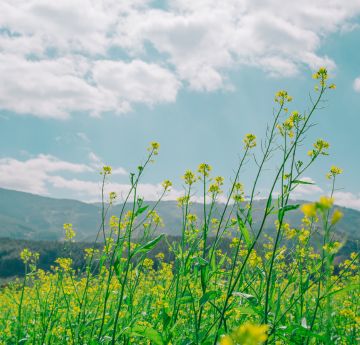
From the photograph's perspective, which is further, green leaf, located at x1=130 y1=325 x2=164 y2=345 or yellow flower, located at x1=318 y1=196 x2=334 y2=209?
green leaf, located at x1=130 y1=325 x2=164 y2=345

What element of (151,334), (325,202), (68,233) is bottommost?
(151,334)

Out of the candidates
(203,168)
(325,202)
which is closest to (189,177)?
(203,168)

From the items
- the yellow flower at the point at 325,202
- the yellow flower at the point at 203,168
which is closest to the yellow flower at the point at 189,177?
the yellow flower at the point at 203,168

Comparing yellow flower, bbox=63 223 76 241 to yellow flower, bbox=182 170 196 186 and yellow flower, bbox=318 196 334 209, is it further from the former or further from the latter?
yellow flower, bbox=318 196 334 209

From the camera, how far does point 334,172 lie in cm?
399

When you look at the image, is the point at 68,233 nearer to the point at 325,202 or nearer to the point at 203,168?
the point at 203,168

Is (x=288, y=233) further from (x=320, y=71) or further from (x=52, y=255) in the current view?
(x=52, y=255)

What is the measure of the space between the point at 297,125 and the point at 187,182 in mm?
1163

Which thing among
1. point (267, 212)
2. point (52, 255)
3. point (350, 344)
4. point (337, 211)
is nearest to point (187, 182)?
point (267, 212)

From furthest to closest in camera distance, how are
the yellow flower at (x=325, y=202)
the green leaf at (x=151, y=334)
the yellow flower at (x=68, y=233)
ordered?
the yellow flower at (x=68, y=233) < the green leaf at (x=151, y=334) < the yellow flower at (x=325, y=202)

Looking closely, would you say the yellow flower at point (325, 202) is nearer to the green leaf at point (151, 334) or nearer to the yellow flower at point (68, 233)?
the green leaf at point (151, 334)

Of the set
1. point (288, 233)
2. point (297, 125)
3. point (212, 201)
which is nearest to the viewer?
point (297, 125)

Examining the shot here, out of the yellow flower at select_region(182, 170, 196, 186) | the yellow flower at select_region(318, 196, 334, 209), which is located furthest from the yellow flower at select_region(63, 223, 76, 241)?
the yellow flower at select_region(318, 196, 334, 209)

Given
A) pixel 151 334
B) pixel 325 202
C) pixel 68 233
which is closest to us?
pixel 325 202
